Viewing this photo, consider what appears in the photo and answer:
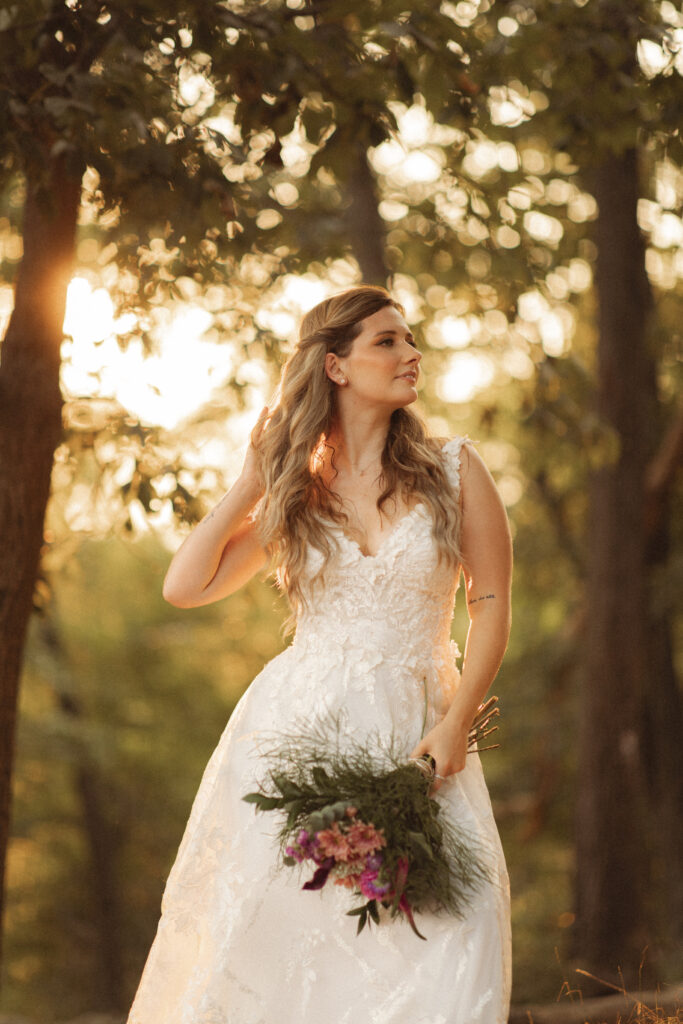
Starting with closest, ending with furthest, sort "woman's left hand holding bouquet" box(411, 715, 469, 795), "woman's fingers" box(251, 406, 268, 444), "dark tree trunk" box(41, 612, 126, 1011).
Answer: "woman's left hand holding bouquet" box(411, 715, 469, 795) → "woman's fingers" box(251, 406, 268, 444) → "dark tree trunk" box(41, 612, 126, 1011)

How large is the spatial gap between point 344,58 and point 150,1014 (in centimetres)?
353

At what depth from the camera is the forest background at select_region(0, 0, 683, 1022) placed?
4.01 m

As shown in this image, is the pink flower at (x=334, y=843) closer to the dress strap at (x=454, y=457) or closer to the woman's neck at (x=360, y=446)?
the dress strap at (x=454, y=457)

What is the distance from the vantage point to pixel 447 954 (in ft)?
9.64

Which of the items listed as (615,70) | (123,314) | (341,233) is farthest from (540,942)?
(615,70)

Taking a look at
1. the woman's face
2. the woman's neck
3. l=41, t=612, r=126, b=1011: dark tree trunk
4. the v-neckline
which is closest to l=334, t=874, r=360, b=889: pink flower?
the v-neckline

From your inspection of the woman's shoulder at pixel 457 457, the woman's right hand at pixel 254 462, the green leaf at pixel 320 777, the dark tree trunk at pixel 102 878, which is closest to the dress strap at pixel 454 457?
the woman's shoulder at pixel 457 457

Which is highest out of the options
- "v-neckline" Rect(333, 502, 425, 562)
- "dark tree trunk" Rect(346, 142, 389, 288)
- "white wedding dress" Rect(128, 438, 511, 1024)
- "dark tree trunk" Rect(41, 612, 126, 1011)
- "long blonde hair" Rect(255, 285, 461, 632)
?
"dark tree trunk" Rect(346, 142, 389, 288)

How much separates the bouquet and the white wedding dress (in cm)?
12

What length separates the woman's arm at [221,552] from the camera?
3613mm

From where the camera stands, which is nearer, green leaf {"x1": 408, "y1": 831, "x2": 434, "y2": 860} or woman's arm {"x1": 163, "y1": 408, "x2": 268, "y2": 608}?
green leaf {"x1": 408, "y1": 831, "x2": 434, "y2": 860}

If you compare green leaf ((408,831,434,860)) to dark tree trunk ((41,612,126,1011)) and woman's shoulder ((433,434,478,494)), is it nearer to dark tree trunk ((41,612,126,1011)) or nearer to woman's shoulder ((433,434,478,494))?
woman's shoulder ((433,434,478,494))

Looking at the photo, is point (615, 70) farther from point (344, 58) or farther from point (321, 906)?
point (321, 906)

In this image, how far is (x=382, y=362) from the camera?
3658mm
